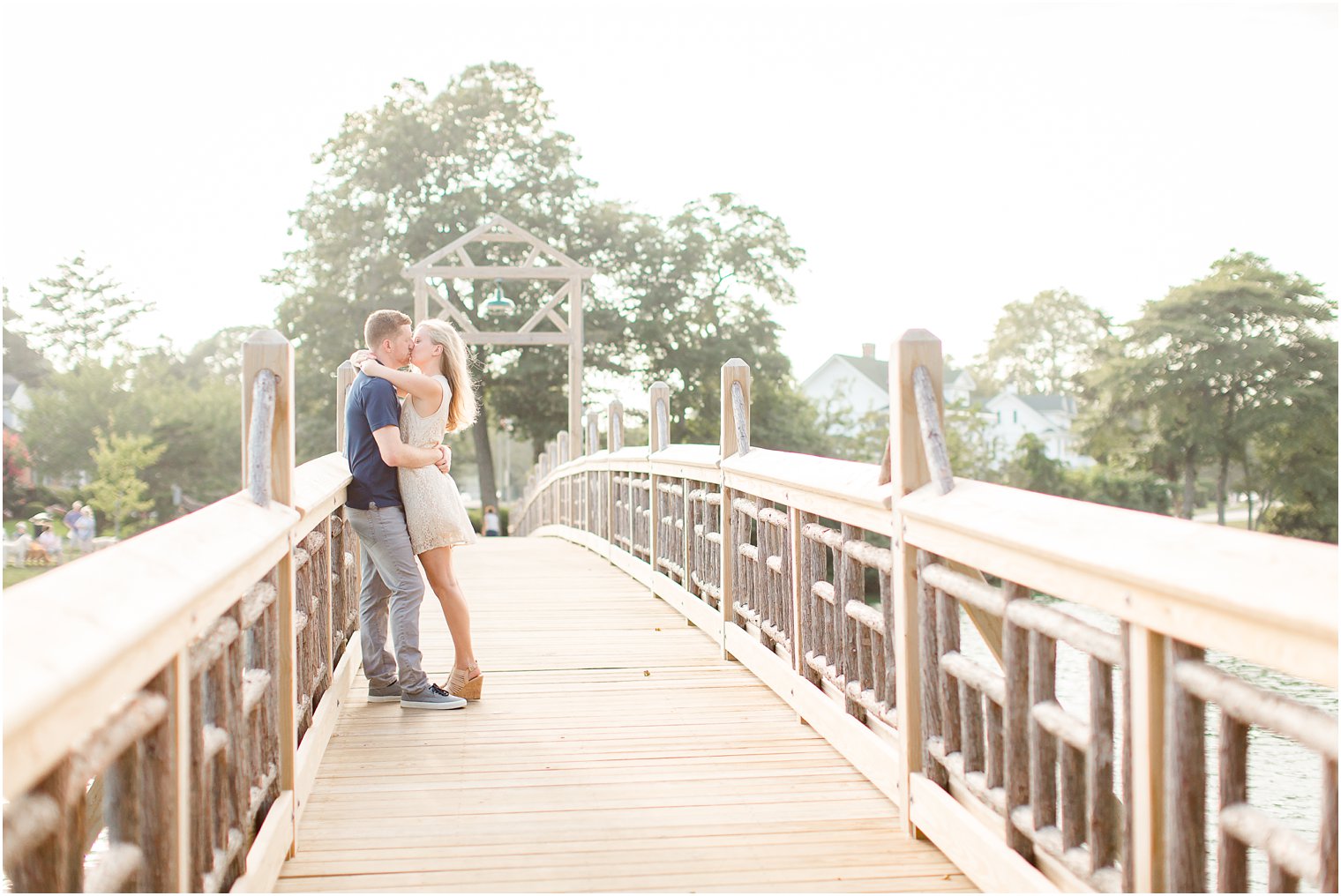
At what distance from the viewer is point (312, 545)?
434 centimetres

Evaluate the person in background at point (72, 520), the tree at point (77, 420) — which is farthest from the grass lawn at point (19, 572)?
the tree at point (77, 420)

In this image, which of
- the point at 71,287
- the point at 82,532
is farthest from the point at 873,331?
the point at 71,287

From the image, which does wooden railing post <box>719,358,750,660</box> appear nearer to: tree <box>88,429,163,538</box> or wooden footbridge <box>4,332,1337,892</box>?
wooden footbridge <box>4,332,1337,892</box>

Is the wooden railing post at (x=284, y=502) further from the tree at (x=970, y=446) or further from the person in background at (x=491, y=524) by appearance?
the tree at (x=970, y=446)

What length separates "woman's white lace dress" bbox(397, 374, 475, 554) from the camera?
15.3ft

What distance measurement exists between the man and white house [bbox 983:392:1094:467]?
201 feet

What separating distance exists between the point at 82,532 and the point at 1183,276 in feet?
119

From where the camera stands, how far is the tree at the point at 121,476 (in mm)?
40188

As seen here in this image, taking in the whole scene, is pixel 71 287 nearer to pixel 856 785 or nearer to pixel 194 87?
pixel 194 87

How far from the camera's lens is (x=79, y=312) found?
65375mm

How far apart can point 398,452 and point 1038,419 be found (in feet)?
222

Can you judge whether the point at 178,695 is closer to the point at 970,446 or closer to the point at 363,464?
the point at 363,464

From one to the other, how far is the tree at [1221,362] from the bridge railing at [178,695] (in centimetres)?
3942

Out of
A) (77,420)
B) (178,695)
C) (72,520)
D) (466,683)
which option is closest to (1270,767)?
(466,683)
